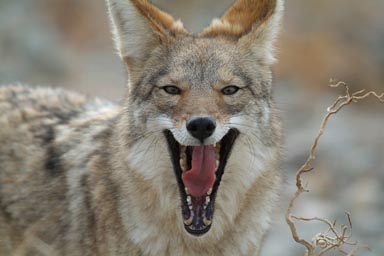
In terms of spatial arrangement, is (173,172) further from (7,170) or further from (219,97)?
(7,170)

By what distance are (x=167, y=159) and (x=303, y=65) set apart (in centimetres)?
1148

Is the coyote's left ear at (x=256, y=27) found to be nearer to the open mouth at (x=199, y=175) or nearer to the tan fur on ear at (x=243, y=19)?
the tan fur on ear at (x=243, y=19)

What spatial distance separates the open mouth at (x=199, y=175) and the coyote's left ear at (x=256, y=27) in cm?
83

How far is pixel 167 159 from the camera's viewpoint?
273 inches

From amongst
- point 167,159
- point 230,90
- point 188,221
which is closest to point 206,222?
point 188,221

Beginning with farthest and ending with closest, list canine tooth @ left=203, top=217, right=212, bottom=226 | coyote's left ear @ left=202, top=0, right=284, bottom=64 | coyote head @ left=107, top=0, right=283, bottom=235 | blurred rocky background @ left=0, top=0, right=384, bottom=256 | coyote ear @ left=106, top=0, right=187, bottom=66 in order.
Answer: blurred rocky background @ left=0, top=0, right=384, bottom=256 → coyote's left ear @ left=202, top=0, right=284, bottom=64 → coyote ear @ left=106, top=0, right=187, bottom=66 → canine tooth @ left=203, top=217, right=212, bottom=226 → coyote head @ left=107, top=0, right=283, bottom=235

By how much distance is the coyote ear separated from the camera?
23.7ft

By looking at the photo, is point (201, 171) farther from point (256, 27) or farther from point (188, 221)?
point (256, 27)

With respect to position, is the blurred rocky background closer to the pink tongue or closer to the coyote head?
the coyote head

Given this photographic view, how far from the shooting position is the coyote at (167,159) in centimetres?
684

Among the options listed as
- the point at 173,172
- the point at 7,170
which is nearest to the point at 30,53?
the point at 7,170

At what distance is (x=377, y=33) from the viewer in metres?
19.7

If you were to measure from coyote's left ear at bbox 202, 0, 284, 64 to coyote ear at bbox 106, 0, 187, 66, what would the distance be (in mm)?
326

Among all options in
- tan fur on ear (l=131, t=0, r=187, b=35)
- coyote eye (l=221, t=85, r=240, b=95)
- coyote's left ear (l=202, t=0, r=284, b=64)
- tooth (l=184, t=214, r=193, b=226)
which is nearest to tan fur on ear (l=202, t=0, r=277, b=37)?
coyote's left ear (l=202, t=0, r=284, b=64)
